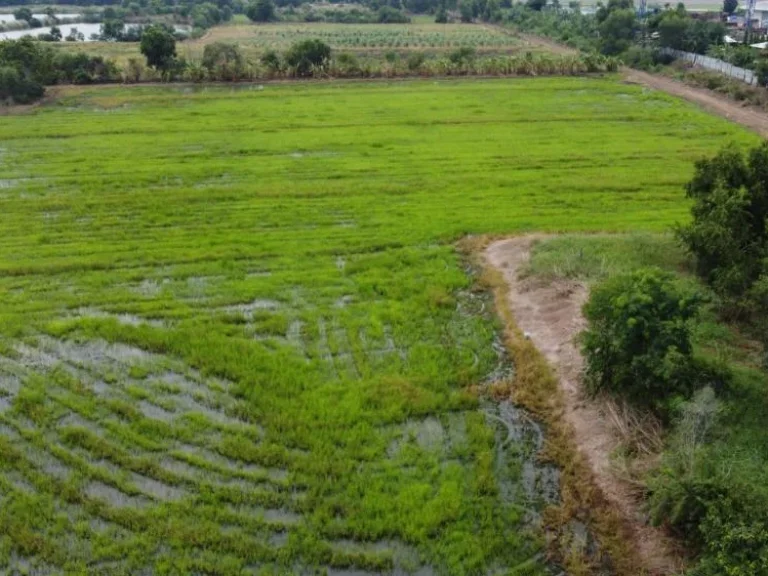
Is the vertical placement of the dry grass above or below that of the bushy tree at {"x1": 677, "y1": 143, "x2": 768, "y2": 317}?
below

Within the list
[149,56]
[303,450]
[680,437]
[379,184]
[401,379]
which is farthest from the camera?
[149,56]

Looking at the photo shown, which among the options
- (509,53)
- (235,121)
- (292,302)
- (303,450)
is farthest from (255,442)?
(509,53)

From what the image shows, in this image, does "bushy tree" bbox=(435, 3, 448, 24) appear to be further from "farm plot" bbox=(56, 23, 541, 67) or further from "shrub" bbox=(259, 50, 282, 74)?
"shrub" bbox=(259, 50, 282, 74)

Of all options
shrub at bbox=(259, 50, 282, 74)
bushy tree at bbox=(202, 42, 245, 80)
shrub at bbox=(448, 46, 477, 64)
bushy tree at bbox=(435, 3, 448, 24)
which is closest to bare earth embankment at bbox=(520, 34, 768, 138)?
shrub at bbox=(448, 46, 477, 64)

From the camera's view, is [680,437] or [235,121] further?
[235,121]

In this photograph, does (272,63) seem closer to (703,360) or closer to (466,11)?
(703,360)

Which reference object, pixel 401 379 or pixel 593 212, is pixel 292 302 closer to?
pixel 401 379
